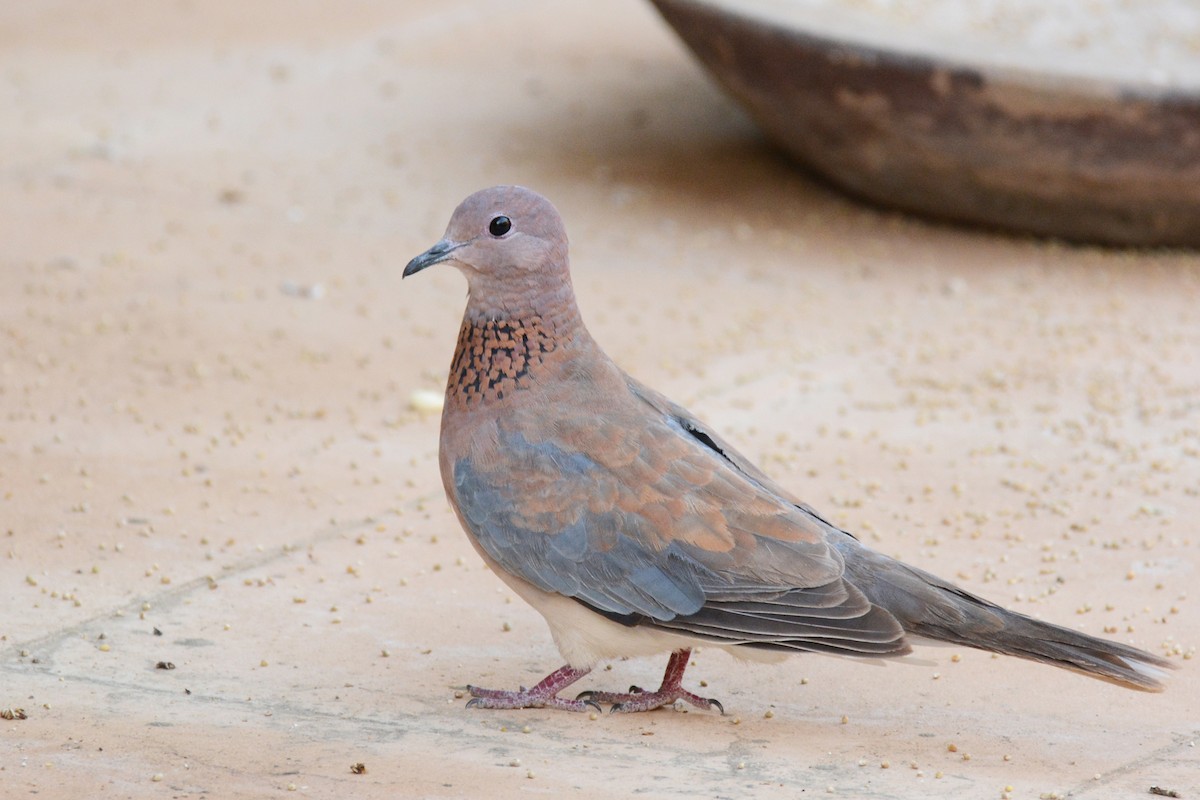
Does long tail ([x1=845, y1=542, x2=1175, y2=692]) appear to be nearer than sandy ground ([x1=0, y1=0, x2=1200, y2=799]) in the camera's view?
Yes

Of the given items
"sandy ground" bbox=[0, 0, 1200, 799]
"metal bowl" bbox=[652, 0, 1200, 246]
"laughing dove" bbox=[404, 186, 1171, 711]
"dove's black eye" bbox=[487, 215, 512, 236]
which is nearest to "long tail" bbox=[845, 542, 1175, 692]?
"laughing dove" bbox=[404, 186, 1171, 711]

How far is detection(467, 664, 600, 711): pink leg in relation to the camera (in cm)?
343

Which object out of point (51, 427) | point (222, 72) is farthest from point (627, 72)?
point (51, 427)

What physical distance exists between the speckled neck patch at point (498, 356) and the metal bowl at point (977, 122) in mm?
3574

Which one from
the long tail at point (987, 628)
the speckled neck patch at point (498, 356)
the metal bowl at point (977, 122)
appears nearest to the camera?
the long tail at point (987, 628)

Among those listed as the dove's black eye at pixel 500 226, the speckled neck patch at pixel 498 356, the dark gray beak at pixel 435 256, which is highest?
the dove's black eye at pixel 500 226

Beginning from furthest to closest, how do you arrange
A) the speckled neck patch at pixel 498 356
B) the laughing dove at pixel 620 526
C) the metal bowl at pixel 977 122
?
the metal bowl at pixel 977 122 → the speckled neck patch at pixel 498 356 → the laughing dove at pixel 620 526

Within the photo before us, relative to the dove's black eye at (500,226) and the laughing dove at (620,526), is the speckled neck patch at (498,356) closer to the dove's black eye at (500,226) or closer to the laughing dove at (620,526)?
the laughing dove at (620,526)

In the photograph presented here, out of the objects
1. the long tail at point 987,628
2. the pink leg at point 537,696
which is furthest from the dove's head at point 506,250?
the long tail at point 987,628

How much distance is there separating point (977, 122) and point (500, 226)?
3685 millimetres

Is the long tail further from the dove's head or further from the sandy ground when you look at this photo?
the dove's head

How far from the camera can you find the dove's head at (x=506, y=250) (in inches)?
140

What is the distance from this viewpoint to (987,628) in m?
3.12

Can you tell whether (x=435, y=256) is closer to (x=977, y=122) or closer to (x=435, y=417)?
(x=435, y=417)
